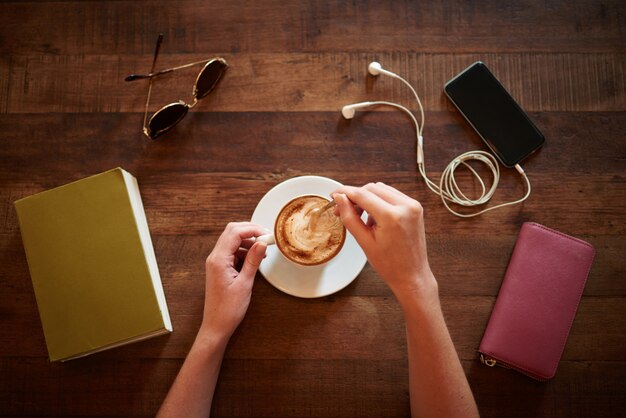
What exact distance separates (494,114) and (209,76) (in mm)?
950

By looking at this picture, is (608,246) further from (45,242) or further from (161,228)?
(45,242)

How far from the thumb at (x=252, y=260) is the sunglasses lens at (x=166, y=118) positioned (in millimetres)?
521

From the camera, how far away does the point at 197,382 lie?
124cm

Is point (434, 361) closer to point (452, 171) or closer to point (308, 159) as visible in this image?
point (452, 171)

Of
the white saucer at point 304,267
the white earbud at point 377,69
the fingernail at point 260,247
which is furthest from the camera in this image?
the white earbud at point 377,69

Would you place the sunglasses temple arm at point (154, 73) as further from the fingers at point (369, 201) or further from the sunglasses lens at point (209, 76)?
the fingers at point (369, 201)

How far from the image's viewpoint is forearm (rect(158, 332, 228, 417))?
4.03 feet

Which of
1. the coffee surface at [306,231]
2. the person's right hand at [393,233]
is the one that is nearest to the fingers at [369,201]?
the person's right hand at [393,233]

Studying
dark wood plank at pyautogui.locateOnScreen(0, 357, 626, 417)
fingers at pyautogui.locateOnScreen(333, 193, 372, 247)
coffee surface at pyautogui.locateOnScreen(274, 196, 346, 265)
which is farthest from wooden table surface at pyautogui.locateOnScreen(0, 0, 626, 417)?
fingers at pyautogui.locateOnScreen(333, 193, 372, 247)

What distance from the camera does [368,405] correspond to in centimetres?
137

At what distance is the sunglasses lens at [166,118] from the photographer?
139 centimetres

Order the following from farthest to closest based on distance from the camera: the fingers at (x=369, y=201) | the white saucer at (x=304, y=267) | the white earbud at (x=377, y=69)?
the white earbud at (x=377, y=69) → the white saucer at (x=304, y=267) → the fingers at (x=369, y=201)

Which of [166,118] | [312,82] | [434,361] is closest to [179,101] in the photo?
[166,118]

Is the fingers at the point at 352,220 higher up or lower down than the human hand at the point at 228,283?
higher up
